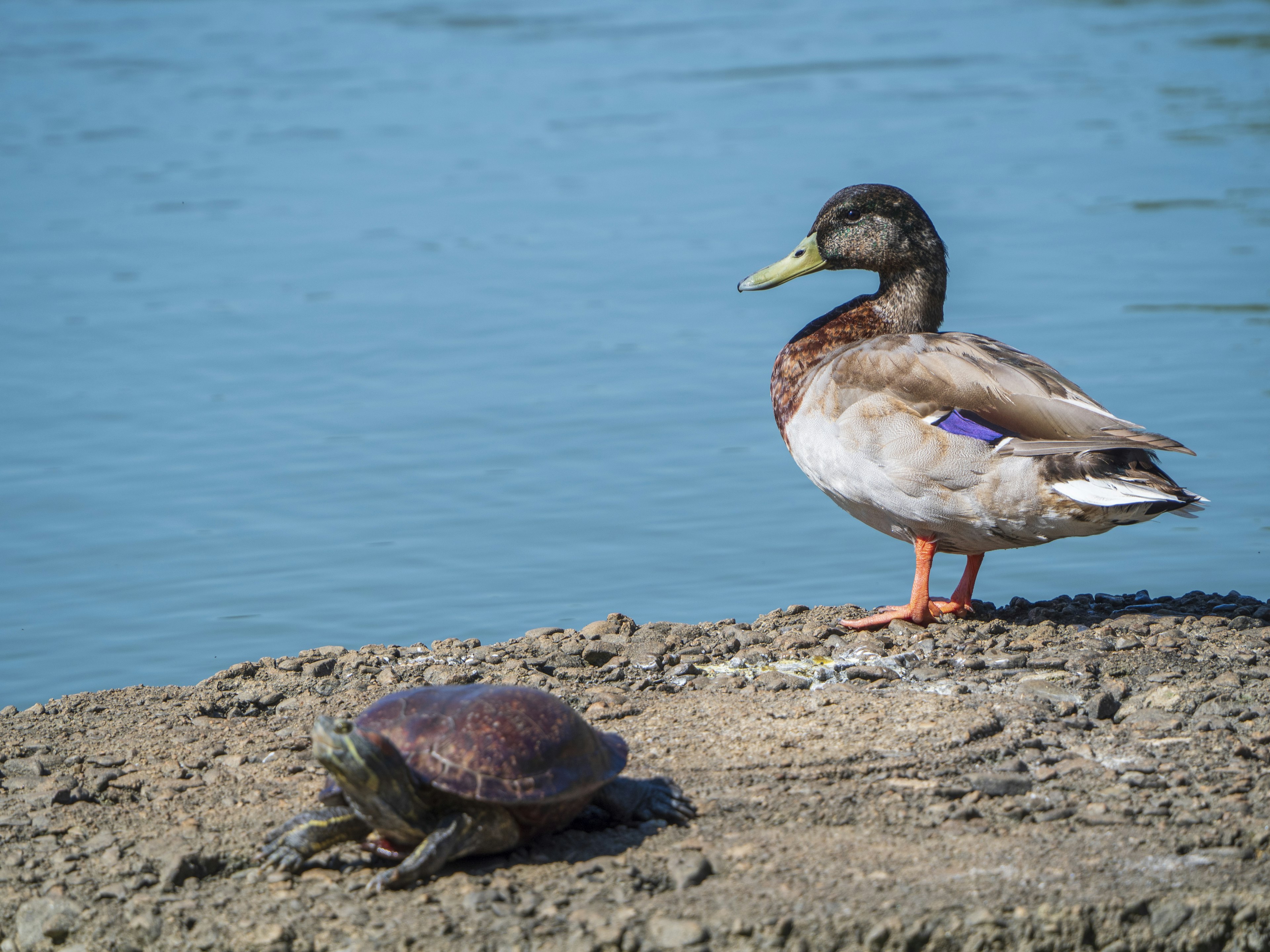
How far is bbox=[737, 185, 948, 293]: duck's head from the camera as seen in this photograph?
714 cm

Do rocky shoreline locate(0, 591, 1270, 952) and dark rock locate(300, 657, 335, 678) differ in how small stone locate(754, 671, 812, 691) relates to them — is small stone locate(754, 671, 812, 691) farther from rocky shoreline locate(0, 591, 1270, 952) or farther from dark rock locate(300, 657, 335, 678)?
dark rock locate(300, 657, 335, 678)

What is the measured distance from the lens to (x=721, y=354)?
38.8 feet

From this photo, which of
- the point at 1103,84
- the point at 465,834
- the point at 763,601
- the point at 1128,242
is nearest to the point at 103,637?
the point at 763,601

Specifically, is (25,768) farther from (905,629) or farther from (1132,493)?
(1132,493)

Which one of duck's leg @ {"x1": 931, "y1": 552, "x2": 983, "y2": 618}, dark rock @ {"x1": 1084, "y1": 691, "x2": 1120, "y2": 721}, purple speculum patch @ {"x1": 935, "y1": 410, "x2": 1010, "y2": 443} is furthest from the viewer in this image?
duck's leg @ {"x1": 931, "y1": 552, "x2": 983, "y2": 618}

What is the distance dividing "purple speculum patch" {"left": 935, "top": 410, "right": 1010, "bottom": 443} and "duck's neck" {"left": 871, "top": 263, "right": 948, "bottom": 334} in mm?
1082

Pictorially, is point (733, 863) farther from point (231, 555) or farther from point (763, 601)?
point (231, 555)

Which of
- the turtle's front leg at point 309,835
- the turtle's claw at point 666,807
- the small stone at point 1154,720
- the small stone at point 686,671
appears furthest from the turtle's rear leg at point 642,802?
the small stone at point 1154,720

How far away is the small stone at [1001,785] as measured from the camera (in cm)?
475

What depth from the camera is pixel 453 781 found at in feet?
13.9

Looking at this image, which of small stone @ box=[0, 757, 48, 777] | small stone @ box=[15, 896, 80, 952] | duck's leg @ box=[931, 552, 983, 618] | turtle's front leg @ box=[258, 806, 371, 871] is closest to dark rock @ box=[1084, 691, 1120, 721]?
duck's leg @ box=[931, 552, 983, 618]

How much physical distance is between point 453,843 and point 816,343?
3.54 meters

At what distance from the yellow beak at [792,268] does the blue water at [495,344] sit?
1.66 meters

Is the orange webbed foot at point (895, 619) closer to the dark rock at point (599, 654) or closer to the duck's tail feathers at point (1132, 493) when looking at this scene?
the duck's tail feathers at point (1132, 493)
